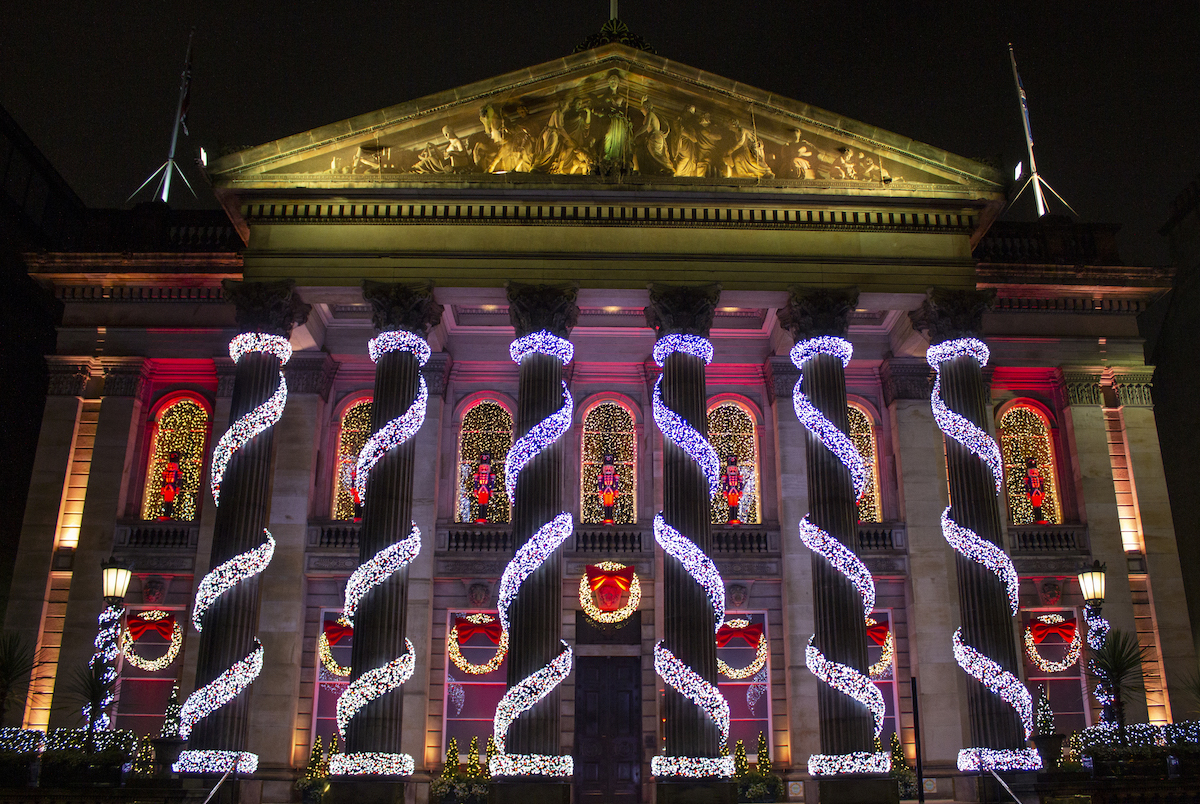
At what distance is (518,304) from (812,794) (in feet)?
42.9

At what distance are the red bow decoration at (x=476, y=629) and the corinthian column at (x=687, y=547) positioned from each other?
18.4ft

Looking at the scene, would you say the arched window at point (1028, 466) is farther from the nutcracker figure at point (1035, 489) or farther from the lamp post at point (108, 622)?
the lamp post at point (108, 622)

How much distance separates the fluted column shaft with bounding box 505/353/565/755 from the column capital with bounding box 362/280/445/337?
2702 millimetres

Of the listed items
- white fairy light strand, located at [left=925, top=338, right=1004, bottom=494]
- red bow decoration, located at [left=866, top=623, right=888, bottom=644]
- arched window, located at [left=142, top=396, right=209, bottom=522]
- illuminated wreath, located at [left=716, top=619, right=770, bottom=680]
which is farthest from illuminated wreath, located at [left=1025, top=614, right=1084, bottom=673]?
arched window, located at [left=142, top=396, right=209, bottom=522]

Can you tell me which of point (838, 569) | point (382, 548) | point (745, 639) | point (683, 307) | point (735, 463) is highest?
point (683, 307)

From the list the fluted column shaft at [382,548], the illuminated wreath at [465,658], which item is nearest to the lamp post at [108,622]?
the fluted column shaft at [382,548]

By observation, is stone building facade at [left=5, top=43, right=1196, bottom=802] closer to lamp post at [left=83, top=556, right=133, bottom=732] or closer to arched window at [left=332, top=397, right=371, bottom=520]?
arched window at [left=332, top=397, right=371, bottom=520]

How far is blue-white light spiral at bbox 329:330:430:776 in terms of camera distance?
1956cm

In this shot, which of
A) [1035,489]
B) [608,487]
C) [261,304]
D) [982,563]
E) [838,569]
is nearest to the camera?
[838,569]

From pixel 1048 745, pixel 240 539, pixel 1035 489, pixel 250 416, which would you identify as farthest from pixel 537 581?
pixel 1035 489

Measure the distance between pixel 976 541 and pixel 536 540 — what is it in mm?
9644

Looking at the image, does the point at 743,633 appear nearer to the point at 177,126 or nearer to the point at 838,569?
the point at 838,569

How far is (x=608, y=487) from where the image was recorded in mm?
26656

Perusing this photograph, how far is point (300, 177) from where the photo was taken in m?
22.9
